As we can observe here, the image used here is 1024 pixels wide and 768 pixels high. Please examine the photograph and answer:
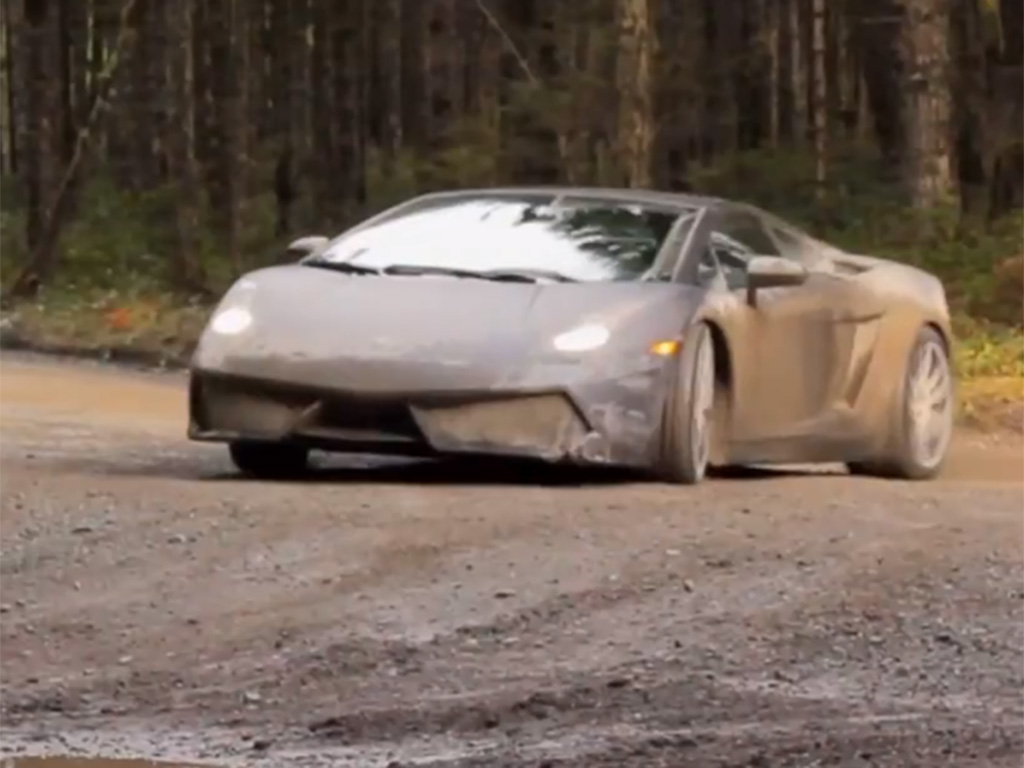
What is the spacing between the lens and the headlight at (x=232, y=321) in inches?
325

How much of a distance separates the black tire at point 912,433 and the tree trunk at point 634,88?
280 inches

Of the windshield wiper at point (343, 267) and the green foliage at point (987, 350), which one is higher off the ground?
the windshield wiper at point (343, 267)

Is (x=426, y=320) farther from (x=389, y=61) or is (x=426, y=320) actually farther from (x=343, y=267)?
(x=389, y=61)

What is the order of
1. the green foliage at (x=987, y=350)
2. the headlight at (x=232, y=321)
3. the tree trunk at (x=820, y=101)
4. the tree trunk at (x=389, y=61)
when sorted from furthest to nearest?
the tree trunk at (x=389, y=61) < the tree trunk at (x=820, y=101) < the green foliage at (x=987, y=350) < the headlight at (x=232, y=321)

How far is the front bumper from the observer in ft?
26.1

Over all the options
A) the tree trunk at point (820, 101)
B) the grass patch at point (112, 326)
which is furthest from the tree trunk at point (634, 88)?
the grass patch at point (112, 326)

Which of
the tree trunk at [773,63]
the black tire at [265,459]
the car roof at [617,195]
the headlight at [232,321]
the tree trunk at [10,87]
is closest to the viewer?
the headlight at [232,321]

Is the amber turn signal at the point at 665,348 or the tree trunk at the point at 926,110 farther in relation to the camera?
the tree trunk at the point at 926,110

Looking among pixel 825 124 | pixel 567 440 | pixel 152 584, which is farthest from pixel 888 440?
pixel 825 124

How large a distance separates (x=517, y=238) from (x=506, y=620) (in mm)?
2593

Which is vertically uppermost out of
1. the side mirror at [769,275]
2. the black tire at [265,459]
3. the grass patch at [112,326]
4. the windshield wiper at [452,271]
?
the windshield wiper at [452,271]

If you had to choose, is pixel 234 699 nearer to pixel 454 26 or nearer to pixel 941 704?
pixel 941 704

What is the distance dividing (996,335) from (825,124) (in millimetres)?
5171

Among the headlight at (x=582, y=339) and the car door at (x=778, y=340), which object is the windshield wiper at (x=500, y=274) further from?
the car door at (x=778, y=340)
